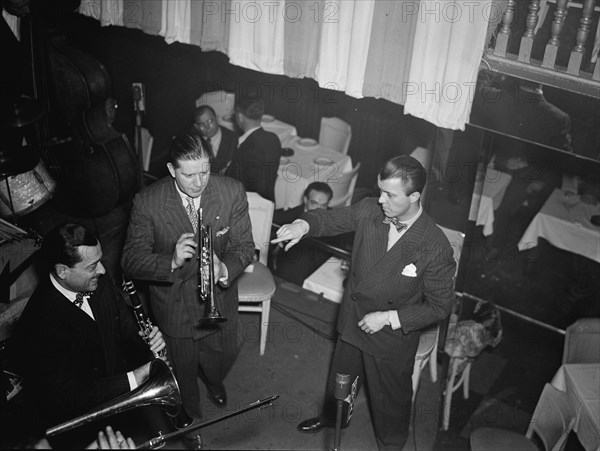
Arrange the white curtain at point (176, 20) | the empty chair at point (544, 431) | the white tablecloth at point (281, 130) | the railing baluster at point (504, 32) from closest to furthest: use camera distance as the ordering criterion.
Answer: the empty chair at point (544, 431) → the railing baluster at point (504, 32) → the white curtain at point (176, 20) → the white tablecloth at point (281, 130)

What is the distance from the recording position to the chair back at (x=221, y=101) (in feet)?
23.4

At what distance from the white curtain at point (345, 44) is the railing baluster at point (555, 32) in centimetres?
122

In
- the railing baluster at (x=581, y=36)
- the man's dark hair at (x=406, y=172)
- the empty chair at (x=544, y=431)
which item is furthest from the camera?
the railing baluster at (x=581, y=36)

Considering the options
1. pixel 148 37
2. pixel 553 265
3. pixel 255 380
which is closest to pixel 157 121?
pixel 148 37

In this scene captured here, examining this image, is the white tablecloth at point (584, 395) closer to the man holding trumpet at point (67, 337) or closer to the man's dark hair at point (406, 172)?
the man's dark hair at point (406, 172)

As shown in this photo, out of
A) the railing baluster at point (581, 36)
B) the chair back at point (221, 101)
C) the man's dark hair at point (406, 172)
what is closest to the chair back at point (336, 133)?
the chair back at point (221, 101)

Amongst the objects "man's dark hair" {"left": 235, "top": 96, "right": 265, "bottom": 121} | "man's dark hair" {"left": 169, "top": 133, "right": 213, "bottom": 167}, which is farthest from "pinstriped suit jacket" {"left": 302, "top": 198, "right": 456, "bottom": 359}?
"man's dark hair" {"left": 235, "top": 96, "right": 265, "bottom": 121}

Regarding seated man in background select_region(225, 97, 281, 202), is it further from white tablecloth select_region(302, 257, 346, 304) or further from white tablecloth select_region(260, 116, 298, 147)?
white tablecloth select_region(302, 257, 346, 304)

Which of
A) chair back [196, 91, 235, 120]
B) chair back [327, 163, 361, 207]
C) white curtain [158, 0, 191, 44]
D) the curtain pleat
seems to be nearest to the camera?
the curtain pleat

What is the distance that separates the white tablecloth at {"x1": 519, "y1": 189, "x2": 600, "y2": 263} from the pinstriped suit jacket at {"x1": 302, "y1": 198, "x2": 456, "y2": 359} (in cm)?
270

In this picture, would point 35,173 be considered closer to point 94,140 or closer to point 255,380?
point 94,140

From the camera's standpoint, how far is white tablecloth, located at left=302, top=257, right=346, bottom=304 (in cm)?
499

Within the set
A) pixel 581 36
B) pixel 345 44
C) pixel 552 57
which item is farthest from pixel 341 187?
pixel 581 36

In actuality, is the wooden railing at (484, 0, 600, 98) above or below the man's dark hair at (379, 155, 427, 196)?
above
